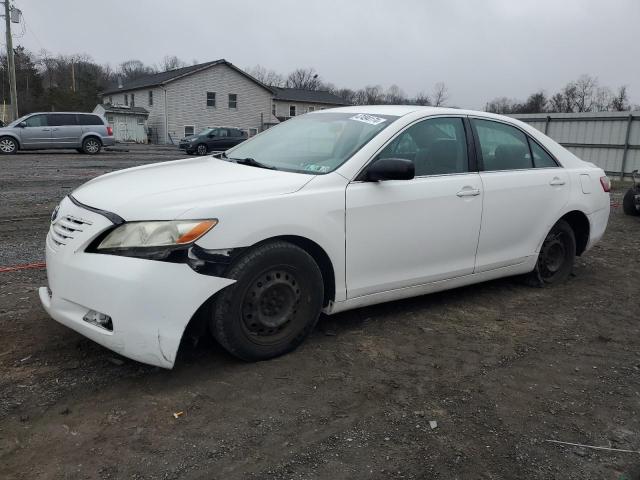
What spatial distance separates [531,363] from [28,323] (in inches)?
138

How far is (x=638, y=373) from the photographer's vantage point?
141 inches

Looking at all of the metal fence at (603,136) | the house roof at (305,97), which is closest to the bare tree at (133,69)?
the house roof at (305,97)

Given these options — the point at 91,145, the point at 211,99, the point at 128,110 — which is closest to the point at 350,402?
the point at 91,145

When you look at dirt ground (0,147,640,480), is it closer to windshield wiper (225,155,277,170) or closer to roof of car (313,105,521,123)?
windshield wiper (225,155,277,170)

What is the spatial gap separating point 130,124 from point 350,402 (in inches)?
1772

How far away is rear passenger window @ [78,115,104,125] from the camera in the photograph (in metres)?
23.0

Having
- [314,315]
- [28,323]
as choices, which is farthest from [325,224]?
[28,323]

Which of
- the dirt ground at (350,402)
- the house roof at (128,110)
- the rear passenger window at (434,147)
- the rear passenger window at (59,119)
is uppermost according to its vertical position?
the house roof at (128,110)

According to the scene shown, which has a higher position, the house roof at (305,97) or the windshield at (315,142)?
the house roof at (305,97)

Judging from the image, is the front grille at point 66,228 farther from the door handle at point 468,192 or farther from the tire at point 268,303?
the door handle at point 468,192

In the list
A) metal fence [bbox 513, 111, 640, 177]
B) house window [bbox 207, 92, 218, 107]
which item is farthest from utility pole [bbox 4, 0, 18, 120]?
metal fence [bbox 513, 111, 640, 177]

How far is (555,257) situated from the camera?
5.34 metres

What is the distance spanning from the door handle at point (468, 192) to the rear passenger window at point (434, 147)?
0.54ft

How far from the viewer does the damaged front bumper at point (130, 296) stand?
2.88m
